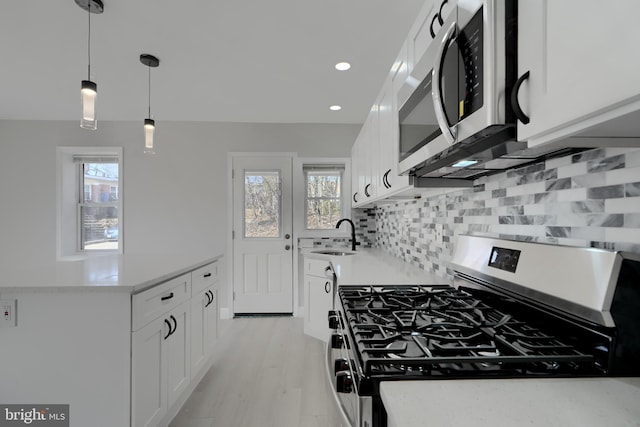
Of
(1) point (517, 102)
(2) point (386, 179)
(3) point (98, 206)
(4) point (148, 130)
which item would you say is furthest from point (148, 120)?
(1) point (517, 102)

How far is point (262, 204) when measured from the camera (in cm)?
379

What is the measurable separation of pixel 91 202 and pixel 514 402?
15.4 ft

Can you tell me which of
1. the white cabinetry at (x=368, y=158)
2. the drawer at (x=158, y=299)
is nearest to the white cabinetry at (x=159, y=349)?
the drawer at (x=158, y=299)

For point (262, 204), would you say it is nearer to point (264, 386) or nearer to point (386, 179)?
point (264, 386)

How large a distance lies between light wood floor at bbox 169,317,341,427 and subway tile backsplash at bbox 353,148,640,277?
1.20 m

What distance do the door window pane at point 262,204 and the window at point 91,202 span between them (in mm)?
1613

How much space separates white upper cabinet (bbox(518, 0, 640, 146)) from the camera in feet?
1.34

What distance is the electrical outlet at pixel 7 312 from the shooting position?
1.28 metres

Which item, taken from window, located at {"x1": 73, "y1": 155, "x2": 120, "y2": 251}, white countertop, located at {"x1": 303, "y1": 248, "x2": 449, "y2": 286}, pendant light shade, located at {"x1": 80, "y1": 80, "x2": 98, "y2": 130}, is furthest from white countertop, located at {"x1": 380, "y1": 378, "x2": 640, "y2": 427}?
window, located at {"x1": 73, "y1": 155, "x2": 120, "y2": 251}

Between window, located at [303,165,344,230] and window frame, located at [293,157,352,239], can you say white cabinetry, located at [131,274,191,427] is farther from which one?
window, located at [303,165,344,230]

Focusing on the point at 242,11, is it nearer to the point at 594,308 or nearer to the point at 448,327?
the point at 448,327

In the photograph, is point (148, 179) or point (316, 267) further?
point (148, 179)

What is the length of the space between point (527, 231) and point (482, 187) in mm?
346

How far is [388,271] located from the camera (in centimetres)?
189
